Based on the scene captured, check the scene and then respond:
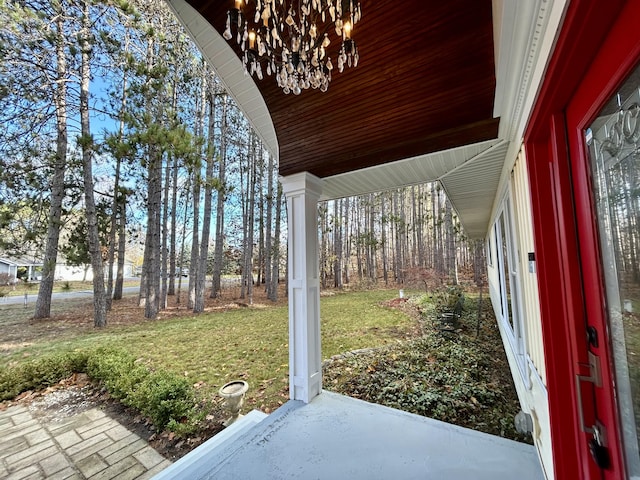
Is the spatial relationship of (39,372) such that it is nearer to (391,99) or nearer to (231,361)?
(231,361)

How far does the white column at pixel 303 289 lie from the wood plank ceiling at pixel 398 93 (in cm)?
36

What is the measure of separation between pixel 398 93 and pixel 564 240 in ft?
4.26

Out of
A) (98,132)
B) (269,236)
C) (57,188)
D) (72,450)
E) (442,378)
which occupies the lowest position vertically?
(72,450)

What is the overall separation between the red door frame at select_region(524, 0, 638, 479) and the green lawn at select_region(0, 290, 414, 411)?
3042 mm

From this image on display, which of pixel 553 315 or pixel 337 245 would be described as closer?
pixel 553 315

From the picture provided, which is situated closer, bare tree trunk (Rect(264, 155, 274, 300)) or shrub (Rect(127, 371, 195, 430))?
shrub (Rect(127, 371, 195, 430))

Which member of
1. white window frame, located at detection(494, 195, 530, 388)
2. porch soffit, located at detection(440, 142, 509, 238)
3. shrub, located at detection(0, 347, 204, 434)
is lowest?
shrub, located at detection(0, 347, 204, 434)

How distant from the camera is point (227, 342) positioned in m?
5.19

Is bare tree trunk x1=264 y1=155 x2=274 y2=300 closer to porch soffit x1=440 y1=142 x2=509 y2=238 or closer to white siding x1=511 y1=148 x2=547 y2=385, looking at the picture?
porch soffit x1=440 y1=142 x2=509 y2=238

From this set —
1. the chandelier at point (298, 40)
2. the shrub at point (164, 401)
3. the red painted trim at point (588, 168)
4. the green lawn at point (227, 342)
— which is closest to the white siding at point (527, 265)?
the red painted trim at point (588, 168)

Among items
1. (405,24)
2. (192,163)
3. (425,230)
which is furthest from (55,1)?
(425,230)

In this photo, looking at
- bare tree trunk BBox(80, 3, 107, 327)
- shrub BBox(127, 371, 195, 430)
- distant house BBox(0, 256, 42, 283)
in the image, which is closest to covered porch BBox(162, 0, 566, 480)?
shrub BBox(127, 371, 195, 430)

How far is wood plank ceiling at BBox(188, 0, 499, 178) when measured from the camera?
1348 millimetres

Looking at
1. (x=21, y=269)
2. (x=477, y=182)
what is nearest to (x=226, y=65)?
(x=477, y=182)
